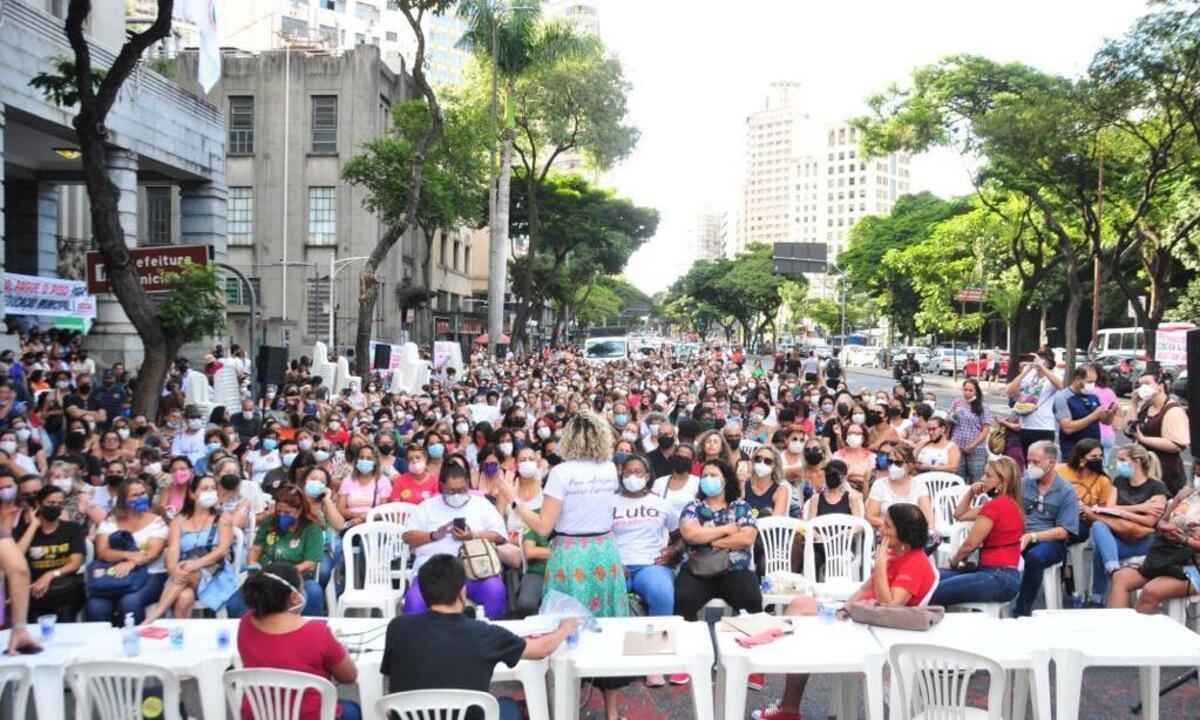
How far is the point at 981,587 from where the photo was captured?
6.41 m

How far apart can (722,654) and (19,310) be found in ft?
54.5

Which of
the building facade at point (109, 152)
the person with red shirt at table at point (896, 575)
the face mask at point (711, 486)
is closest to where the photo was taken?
the person with red shirt at table at point (896, 575)

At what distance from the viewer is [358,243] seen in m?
36.4

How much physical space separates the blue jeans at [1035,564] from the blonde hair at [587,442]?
3.26m

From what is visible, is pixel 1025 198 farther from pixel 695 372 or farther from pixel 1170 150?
pixel 695 372

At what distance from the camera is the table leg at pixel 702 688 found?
16.1 feet

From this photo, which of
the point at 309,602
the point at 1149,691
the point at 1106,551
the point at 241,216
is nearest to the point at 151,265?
the point at 309,602

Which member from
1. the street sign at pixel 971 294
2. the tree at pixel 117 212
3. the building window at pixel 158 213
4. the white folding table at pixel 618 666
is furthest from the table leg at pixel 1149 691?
the street sign at pixel 971 294

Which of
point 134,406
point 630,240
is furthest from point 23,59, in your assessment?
point 630,240

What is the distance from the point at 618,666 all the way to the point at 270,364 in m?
11.9

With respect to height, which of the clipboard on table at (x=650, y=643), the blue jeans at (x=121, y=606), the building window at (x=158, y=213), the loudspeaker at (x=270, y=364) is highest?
the building window at (x=158, y=213)

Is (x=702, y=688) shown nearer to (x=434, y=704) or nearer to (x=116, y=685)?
(x=434, y=704)

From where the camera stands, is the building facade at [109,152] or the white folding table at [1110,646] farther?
the building facade at [109,152]

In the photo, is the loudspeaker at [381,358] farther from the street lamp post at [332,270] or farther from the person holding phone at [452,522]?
the person holding phone at [452,522]
